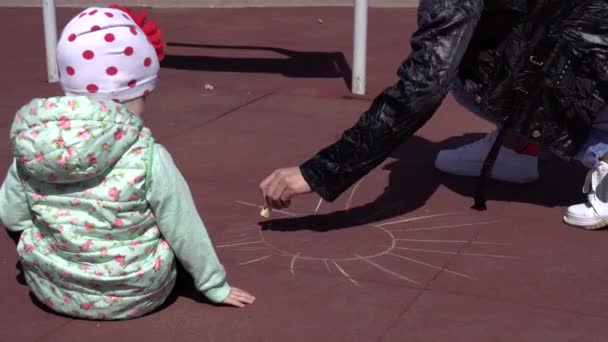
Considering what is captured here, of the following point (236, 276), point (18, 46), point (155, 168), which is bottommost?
point (18, 46)

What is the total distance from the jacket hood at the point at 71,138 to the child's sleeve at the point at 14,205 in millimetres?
182

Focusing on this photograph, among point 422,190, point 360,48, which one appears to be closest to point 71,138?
point 422,190

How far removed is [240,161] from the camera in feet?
16.5

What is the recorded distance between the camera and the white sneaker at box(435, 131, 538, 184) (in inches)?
187

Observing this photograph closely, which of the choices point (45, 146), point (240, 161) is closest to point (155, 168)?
point (45, 146)

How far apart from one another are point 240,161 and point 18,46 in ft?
12.9

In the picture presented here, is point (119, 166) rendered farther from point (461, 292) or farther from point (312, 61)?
point (312, 61)

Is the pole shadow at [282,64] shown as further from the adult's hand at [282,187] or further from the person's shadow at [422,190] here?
the adult's hand at [282,187]

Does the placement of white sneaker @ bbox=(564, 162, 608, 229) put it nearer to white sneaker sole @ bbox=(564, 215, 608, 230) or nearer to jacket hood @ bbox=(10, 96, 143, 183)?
white sneaker sole @ bbox=(564, 215, 608, 230)

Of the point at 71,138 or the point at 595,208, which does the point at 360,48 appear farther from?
the point at 71,138

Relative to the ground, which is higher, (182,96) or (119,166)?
(119,166)

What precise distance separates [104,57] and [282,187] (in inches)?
36.5

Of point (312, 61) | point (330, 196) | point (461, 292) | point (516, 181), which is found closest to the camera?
point (461, 292)

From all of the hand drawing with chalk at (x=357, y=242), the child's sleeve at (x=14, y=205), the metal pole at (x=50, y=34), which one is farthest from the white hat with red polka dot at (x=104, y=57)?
the metal pole at (x=50, y=34)
